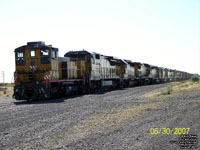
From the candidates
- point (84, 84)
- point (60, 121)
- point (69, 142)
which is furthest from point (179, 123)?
point (84, 84)

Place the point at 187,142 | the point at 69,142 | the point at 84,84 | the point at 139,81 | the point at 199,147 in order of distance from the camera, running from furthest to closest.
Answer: the point at 139,81
the point at 84,84
the point at 69,142
the point at 187,142
the point at 199,147

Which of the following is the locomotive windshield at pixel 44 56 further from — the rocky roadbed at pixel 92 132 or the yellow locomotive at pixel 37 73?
the rocky roadbed at pixel 92 132

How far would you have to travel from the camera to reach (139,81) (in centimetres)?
3881

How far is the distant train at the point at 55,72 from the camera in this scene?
16344mm

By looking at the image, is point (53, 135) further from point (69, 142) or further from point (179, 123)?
point (179, 123)

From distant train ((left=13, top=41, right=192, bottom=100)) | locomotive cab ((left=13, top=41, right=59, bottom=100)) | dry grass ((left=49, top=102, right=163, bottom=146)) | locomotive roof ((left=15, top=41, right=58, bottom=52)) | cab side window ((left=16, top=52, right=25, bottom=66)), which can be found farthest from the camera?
cab side window ((left=16, top=52, right=25, bottom=66))

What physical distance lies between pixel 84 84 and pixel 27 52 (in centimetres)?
626

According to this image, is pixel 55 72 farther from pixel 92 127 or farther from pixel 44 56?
pixel 92 127

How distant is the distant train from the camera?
16.3 meters

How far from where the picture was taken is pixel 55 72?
57.7 ft

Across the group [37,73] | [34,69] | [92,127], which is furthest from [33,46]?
[92,127]
